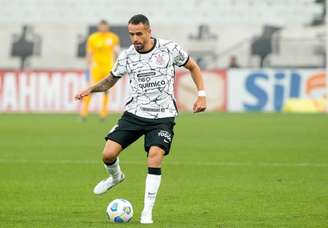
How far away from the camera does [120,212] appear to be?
8.20 meters

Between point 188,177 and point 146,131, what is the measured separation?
333 centimetres

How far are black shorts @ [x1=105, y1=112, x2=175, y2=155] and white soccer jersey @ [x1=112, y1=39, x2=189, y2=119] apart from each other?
0.06 metres

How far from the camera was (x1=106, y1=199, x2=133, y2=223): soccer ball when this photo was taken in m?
8.21

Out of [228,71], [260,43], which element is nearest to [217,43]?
[260,43]

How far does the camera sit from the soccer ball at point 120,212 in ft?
26.9

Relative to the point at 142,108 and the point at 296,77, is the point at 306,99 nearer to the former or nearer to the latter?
the point at 296,77

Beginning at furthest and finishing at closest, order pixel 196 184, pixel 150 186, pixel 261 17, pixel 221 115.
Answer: pixel 261 17 < pixel 221 115 < pixel 196 184 < pixel 150 186

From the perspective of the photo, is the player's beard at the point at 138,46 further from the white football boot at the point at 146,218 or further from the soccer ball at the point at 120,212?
the white football boot at the point at 146,218

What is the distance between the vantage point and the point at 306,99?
28.4 metres

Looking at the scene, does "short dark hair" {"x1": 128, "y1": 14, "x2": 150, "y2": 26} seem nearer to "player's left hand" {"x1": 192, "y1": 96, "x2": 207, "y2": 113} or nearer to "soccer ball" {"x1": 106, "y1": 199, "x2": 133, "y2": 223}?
"player's left hand" {"x1": 192, "y1": 96, "x2": 207, "y2": 113}

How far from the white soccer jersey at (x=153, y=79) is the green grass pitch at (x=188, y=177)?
1011 millimetres

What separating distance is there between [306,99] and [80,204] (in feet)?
64.6

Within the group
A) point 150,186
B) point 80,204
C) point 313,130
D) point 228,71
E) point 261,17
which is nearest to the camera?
point 150,186

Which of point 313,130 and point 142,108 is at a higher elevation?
point 142,108
